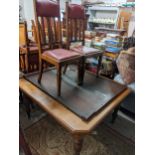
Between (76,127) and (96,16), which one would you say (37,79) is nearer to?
(76,127)

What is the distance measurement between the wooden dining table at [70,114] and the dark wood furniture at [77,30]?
523mm

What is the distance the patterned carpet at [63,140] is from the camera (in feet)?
4.77

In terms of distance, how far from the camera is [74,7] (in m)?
1.84

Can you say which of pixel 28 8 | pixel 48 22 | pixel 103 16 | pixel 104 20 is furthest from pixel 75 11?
pixel 28 8

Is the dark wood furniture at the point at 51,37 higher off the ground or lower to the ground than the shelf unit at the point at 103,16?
lower

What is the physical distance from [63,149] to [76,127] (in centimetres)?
54

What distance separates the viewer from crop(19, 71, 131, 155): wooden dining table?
1070 millimetres

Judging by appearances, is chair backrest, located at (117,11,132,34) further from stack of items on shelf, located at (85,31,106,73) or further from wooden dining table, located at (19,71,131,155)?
wooden dining table, located at (19,71,131,155)

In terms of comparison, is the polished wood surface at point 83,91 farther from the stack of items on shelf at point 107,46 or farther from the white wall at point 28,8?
the white wall at point 28,8

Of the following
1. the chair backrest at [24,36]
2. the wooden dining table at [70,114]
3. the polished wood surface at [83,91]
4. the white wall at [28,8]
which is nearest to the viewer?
the wooden dining table at [70,114]

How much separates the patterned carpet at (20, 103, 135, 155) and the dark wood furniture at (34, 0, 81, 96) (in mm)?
517

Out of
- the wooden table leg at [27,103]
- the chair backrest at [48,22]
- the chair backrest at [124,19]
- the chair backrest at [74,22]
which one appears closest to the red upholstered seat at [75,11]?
the chair backrest at [74,22]

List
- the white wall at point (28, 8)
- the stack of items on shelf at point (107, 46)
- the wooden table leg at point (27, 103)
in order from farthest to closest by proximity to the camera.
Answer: the white wall at point (28, 8) < the stack of items on shelf at point (107, 46) < the wooden table leg at point (27, 103)
